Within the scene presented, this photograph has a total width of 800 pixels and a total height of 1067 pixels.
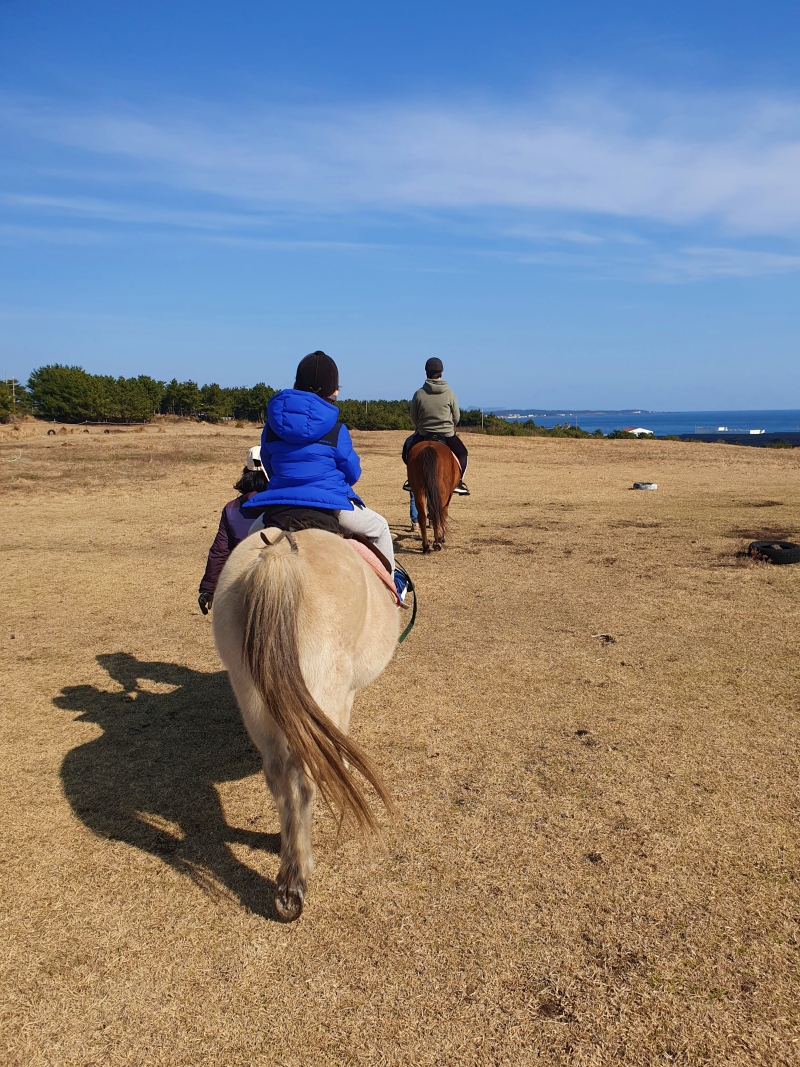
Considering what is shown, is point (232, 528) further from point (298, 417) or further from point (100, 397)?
point (100, 397)

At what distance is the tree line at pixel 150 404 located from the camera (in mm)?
33281

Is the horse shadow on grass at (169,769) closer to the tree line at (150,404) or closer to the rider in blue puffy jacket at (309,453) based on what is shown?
the rider in blue puffy jacket at (309,453)

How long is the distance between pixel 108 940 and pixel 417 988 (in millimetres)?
1186

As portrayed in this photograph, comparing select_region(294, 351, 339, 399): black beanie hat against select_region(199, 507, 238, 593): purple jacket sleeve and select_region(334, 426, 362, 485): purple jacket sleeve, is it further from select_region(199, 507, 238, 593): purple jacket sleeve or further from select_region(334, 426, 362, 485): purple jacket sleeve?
select_region(199, 507, 238, 593): purple jacket sleeve

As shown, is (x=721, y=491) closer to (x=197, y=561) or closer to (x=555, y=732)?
(x=197, y=561)

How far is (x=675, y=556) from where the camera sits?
9.29m

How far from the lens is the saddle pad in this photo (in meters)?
3.87

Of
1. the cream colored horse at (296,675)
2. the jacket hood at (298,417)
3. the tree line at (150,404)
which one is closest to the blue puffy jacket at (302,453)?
the jacket hood at (298,417)

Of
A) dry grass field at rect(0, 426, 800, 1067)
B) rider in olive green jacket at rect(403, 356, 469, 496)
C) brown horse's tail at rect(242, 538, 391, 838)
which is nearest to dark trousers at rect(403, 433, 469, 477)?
rider in olive green jacket at rect(403, 356, 469, 496)

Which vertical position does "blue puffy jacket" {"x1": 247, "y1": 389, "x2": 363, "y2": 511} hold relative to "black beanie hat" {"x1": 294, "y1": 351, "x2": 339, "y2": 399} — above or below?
below

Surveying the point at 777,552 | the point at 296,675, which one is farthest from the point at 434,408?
the point at 296,675

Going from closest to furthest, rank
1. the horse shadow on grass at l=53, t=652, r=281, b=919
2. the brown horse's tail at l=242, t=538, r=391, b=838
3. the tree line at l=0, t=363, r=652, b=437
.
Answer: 1. the brown horse's tail at l=242, t=538, r=391, b=838
2. the horse shadow on grass at l=53, t=652, r=281, b=919
3. the tree line at l=0, t=363, r=652, b=437

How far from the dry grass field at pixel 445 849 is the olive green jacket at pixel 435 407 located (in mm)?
3384

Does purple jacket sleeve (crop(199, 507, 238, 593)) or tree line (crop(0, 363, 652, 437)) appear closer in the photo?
purple jacket sleeve (crop(199, 507, 238, 593))
